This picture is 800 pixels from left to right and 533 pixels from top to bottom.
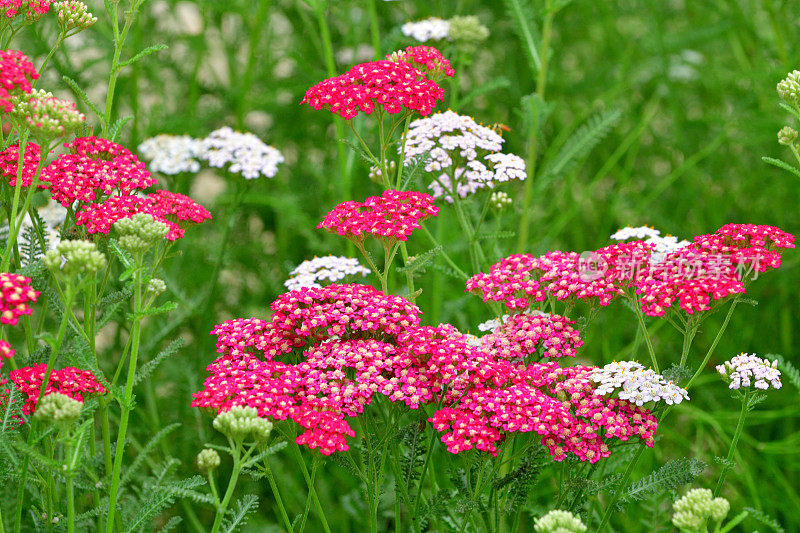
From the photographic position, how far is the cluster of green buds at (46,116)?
1800 mm

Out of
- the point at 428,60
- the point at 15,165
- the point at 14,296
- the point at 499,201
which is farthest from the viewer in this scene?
the point at 499,201

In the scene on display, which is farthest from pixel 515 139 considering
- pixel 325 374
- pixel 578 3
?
pixel 325 374

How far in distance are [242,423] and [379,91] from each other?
902 millimetres

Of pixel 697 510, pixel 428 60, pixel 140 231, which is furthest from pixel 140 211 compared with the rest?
pixel 697 510

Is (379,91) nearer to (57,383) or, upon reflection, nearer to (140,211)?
(140,211)

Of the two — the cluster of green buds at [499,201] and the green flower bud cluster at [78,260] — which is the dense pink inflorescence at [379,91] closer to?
the cluster of green buds at [499,201]

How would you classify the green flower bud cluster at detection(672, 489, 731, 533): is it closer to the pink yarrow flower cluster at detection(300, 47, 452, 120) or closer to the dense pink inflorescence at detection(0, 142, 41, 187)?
the pink yarrow flower cluster at detection(300, 47, 452, 120)

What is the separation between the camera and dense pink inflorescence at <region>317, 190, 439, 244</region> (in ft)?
6.73

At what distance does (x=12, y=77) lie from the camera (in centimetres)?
179

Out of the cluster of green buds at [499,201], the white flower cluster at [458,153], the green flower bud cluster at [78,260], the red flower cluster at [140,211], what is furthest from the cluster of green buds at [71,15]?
the cluster of green buds at [499,201]

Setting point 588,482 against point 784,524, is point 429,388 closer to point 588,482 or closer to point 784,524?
point 588,482

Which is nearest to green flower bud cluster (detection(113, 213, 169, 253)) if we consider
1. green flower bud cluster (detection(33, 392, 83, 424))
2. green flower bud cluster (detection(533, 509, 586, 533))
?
green flower bud cluster (detection(33, 392, 83, 424))

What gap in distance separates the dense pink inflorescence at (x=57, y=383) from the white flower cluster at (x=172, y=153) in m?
1.18

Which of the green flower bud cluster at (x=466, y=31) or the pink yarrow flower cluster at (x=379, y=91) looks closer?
the pink yarrow flower cluster at (x=379, y=91)
